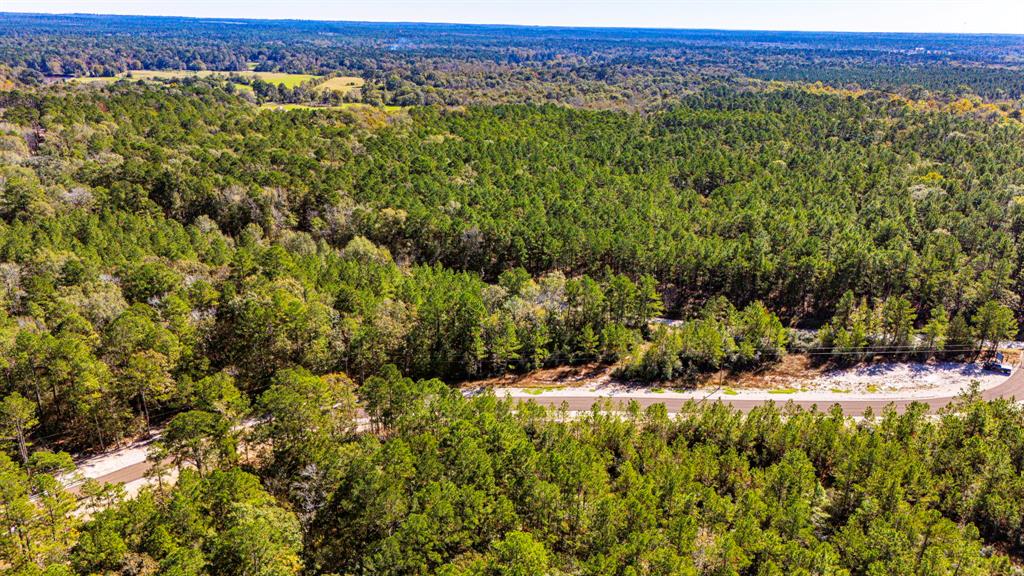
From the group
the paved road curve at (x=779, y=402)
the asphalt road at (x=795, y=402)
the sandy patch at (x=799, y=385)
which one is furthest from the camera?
the sandy patch at (x=799, y=385)

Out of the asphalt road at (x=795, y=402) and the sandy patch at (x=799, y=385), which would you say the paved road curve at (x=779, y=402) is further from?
the sandy patch at (x=799, y=385)

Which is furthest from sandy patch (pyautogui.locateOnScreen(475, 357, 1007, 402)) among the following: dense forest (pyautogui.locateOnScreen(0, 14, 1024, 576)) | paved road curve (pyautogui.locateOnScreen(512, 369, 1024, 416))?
dense forest (pyautogui.locateOnScreen(0, 14, 1024, 576))

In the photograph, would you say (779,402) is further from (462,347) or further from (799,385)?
(462,347)

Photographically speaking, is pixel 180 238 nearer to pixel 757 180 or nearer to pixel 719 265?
pixel 719 265

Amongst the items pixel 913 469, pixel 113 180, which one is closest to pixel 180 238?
pixel 113 180

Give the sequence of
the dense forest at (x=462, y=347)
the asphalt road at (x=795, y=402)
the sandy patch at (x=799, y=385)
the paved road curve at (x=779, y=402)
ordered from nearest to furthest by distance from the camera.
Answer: the dense forest at (x=462, y=347), the asphalt road at (x=795, y=402), the paved road curve at (x=779, y=402), the sandy patch at (x=799, y=385)

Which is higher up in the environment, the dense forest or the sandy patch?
the dense forest

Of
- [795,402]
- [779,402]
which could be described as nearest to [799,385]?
[795,402]

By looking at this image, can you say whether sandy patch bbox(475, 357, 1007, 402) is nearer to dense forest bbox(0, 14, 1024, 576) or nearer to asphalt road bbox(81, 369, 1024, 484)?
asphalt road bbox(81, 369, 1024, 484)

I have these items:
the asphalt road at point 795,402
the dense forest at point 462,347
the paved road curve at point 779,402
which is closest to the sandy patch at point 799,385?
the paved road curve at point 779,402
